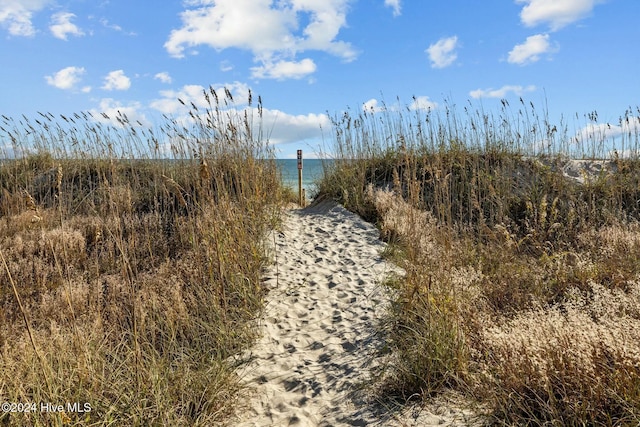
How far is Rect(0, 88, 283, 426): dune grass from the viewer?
257 centimetres

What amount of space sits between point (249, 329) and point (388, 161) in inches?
239

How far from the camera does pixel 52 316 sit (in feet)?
13.8

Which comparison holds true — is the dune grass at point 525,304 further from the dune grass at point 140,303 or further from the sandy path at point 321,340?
the dune grass at point 140,303

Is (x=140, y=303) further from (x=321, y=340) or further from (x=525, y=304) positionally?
(x=525, y=304)

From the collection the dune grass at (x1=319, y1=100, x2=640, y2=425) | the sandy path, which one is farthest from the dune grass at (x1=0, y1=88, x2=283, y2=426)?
the dune grass at (x1=319, y1=100, x2=640, y2=425)

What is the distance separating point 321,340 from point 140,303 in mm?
1646

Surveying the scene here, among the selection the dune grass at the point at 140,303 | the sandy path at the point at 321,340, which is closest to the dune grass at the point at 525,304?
the sandy path at the point at 321,340

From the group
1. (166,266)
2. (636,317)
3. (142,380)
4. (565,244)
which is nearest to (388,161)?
Result: (565,244)

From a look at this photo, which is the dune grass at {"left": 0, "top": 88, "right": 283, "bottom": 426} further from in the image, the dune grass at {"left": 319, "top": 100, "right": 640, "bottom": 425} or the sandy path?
the dune grass at {"left": 319, "top": 100, "right": 640, "bottom": 425}

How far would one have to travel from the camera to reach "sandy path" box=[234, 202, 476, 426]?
111 inches

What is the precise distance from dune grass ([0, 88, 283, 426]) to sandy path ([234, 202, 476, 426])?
0.81ft

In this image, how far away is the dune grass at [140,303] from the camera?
257 centimetres

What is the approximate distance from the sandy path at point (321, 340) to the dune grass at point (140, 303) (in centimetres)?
25

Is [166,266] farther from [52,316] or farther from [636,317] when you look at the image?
[636,317]
